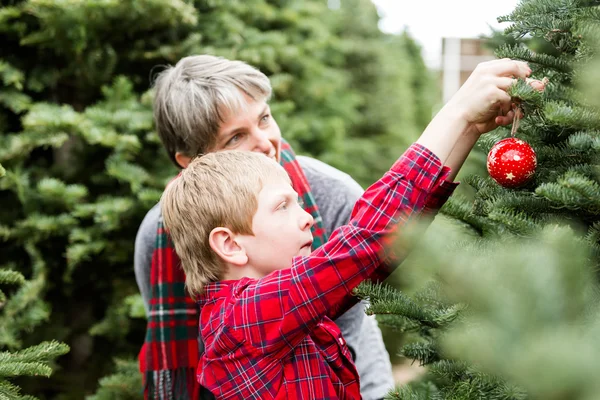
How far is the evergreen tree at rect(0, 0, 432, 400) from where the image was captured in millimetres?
2725

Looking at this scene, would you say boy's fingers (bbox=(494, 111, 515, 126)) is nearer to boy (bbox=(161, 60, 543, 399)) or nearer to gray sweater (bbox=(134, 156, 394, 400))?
boy (bbox=(161, 60, 543, 399))

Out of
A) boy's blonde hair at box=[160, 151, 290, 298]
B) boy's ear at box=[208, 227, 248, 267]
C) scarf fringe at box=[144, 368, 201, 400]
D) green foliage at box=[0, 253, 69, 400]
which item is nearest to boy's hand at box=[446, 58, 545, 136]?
boy's blonde hair at box=[160, 151, 290, 298]

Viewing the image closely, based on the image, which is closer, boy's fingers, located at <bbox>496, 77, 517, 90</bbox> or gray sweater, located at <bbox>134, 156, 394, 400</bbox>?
boy's fingers, located at <bbox>496, 77, 517, 90</bbox>

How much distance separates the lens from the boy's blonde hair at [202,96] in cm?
204

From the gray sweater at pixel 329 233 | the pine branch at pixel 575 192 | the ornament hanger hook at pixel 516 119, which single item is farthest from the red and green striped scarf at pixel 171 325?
the pine branch at pixel 575 192

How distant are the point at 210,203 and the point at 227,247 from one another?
13 cm

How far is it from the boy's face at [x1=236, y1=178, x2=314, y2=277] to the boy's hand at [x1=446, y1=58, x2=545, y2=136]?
48 cm

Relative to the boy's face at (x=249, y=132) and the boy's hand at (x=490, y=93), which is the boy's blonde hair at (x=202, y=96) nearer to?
the boy's face at (x=249, y=132)

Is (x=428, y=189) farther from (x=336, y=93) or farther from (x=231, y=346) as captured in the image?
(x=336, y=93)

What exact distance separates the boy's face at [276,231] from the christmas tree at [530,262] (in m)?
0.31

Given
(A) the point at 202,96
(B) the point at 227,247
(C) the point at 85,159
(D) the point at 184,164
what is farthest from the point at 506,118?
(C) the point at 85,159

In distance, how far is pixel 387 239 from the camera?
132 cm

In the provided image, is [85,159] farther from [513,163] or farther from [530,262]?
[530,262]

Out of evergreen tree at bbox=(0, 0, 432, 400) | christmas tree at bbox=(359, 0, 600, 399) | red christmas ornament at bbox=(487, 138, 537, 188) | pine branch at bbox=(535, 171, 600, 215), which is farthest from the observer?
evergreen tree at bbox=(0, 0, 432, 400)
